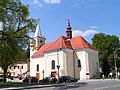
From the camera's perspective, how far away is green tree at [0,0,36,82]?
140ft

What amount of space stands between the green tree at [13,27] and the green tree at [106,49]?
38491mm

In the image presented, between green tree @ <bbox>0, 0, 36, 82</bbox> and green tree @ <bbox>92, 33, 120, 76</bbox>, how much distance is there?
38.5 metres

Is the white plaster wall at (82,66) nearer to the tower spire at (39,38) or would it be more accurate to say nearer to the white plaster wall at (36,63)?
the white plaster wall at (36,63)

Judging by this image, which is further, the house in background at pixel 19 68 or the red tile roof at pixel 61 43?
the red tile roof at pixel 61 43

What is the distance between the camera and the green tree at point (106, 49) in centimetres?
8356

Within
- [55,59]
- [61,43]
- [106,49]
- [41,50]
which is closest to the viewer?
[55,59]

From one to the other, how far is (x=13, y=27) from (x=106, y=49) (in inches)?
1665

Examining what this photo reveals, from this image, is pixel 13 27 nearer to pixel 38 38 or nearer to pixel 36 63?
pixel 36 63

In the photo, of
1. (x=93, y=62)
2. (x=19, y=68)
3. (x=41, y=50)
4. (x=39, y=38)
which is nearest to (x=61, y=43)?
(x=93, y=62)

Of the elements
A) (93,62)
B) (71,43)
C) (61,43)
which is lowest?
(93,62)

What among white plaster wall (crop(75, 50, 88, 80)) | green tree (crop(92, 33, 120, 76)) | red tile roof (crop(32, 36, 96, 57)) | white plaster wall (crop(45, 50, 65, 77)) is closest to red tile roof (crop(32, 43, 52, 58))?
white plaster wall (crop(45, 50, 65, 77))

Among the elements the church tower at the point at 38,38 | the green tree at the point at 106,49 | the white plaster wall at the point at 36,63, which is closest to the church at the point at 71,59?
the white plaster wall at the point at 36,63

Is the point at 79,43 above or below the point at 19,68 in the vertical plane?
above

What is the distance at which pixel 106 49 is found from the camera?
8456cm
